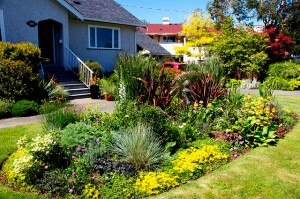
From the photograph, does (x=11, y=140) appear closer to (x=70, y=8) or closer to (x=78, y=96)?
(x=78, y=96)

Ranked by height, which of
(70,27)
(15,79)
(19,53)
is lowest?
(15,79)

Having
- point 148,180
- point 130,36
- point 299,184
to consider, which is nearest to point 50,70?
point 130,36

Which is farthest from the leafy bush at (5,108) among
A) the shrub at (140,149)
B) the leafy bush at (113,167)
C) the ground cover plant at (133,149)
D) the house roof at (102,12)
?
the house roof at (102,12)

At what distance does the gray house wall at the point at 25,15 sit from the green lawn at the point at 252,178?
27.0ft

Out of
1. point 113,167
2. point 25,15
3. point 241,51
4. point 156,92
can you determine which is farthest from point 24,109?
point 241,51

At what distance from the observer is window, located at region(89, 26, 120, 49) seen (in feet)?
50.6

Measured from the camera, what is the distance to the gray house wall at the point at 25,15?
36.3 ft

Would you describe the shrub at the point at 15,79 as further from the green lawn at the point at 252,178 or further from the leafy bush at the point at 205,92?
the leafy bush at the point at 205,92

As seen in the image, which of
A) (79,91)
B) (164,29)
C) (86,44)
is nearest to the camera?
(79,91)

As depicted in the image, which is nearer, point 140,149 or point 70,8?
point 140,149

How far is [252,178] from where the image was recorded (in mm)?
3748

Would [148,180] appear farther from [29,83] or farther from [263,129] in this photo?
[29,83]

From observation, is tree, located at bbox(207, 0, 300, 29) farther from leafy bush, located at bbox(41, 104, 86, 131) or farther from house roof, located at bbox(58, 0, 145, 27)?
leafy bush, located at bbox(41, 104, 86, 131)

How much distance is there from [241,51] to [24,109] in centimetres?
1500
